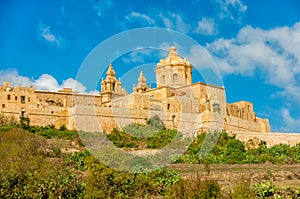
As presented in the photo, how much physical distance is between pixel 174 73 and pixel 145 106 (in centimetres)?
683

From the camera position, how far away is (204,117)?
151 feet

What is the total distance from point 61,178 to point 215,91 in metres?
24.8

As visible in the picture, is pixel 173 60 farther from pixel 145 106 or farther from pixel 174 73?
pixel 145 106

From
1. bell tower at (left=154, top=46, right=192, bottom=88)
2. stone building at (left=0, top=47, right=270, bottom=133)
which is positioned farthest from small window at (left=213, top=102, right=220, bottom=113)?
bell tower at (left=154, top=46, right=192, bottom=88)

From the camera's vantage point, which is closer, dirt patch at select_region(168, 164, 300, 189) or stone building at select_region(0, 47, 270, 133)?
dirt patch at select_region(168, 164, 300, 189)

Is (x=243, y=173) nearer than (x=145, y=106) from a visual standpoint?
Yes

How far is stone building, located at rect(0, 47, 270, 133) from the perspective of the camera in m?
43.4

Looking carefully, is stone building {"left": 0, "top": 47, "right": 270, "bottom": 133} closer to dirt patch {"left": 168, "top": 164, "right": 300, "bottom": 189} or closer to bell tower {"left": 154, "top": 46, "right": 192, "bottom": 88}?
bell tower {"left": 154, "top": 46, "right": 192, "bottom": 88}

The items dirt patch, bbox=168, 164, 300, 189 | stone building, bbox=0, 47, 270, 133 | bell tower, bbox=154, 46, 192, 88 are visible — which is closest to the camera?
dirt patch, bbox=168, 164, 300, 189

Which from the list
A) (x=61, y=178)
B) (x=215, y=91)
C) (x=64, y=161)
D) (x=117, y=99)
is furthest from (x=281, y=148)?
(x=61, y=178)

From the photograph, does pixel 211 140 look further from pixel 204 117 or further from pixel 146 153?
pixel 146 153

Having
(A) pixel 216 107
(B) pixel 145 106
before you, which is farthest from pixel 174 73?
(B) pixel 145 106

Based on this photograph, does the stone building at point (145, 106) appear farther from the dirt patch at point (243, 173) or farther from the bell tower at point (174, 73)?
the dirt patch at point (243, 173)

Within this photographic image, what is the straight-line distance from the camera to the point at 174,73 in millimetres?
52188
